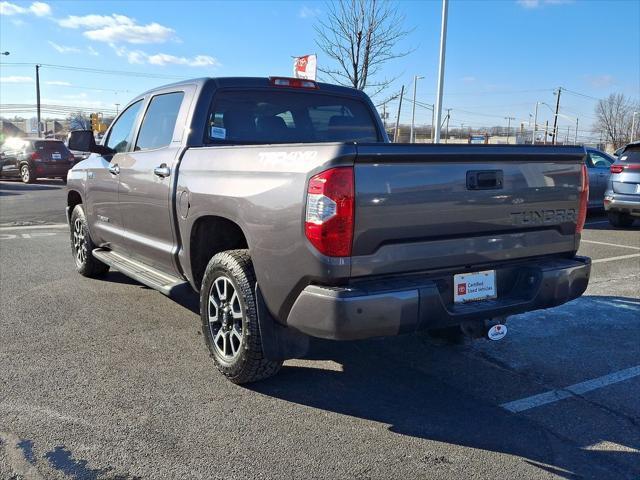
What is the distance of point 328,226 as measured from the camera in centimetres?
290

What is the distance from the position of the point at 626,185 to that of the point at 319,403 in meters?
9.34

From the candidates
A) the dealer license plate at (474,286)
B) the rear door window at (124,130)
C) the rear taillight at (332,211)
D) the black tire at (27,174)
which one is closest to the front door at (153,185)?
the rear door window at (124,130)

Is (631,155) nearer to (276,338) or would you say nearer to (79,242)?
(79,242)

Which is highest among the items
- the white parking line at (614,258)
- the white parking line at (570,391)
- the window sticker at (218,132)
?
the window sticker at (218,132)

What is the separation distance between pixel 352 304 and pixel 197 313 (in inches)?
110

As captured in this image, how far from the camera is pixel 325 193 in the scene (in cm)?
288

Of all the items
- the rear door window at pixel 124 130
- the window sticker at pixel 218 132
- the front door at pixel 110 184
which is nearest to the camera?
the window sticker at pixel 218 132

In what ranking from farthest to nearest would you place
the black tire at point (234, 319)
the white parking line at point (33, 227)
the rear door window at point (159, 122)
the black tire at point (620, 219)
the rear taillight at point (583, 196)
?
the black tire at point (620, 219)
the white parking line at point (33, 227)
the rear door window at point (159, 122)
the rear taillight at point (583, 196)
the black tire at point (234, 319)

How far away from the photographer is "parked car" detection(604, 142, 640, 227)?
10531 mm

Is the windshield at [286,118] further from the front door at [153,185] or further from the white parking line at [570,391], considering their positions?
the white parking line at [570,391]

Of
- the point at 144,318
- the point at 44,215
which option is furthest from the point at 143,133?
the point at 44,215

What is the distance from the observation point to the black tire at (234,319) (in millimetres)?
3452

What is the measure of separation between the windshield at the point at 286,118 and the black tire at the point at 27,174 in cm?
1953

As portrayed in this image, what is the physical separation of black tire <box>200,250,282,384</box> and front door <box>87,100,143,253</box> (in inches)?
71.7
